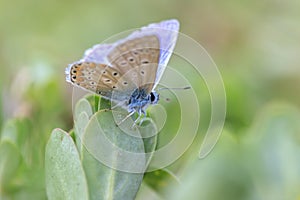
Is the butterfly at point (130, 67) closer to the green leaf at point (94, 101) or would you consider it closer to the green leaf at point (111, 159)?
the green leaf at point (94, 101)

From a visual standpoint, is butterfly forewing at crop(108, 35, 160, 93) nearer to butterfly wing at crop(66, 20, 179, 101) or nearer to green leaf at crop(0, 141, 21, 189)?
butterfly wing at crop(66, 20, 179, 101)

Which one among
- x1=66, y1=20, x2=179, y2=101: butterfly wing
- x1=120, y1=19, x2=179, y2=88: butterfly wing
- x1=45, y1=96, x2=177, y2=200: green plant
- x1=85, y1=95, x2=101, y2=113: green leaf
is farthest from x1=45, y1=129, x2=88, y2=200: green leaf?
x1=120, y1=19, x2=179, y2=88: butterfly wing

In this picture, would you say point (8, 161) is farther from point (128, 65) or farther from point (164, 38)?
point (164, 38)

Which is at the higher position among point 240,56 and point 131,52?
point 131,52

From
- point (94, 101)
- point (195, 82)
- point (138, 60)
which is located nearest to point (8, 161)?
point (94, 101)

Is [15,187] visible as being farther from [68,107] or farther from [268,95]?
[268,95]

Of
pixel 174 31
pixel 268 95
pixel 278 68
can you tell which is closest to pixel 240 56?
pixel 278 68

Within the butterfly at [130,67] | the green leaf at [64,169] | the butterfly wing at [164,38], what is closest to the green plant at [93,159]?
the green leaf at [64,169]
